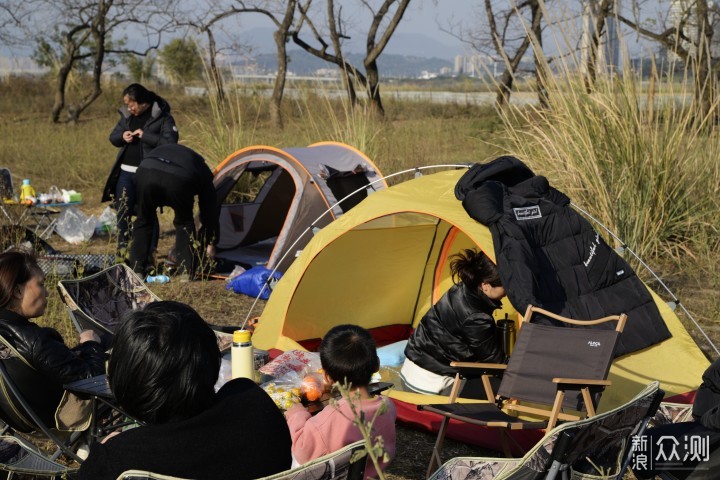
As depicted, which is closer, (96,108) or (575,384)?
(575,384)

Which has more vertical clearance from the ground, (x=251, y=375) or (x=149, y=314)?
(x=149, y=314)

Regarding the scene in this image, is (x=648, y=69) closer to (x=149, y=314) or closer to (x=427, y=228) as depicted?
(x=427, y=228)

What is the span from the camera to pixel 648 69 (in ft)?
21.7

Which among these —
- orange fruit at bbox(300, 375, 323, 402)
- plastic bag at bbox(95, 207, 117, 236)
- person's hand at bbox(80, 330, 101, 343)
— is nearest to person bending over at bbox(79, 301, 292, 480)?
orange fruit at bbox(300, 375, 323, 402)

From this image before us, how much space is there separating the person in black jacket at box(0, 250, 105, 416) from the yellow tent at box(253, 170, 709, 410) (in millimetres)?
1727

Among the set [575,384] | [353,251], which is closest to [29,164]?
[353,251]

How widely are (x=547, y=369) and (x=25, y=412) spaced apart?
7.07 ft

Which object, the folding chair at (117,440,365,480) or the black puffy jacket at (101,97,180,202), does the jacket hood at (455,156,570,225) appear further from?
the black puffy jacket at (101,97,180,202)

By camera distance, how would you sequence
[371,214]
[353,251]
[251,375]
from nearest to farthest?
[251,375]
[371,214]
[353,251]

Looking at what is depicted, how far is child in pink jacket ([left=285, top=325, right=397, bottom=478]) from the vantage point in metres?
3.00

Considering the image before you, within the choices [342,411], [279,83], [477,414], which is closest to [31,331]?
[342,411]

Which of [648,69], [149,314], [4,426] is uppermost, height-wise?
[648,69]

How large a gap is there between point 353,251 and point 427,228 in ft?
1.79

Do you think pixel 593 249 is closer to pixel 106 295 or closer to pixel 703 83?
pixel 106 295
